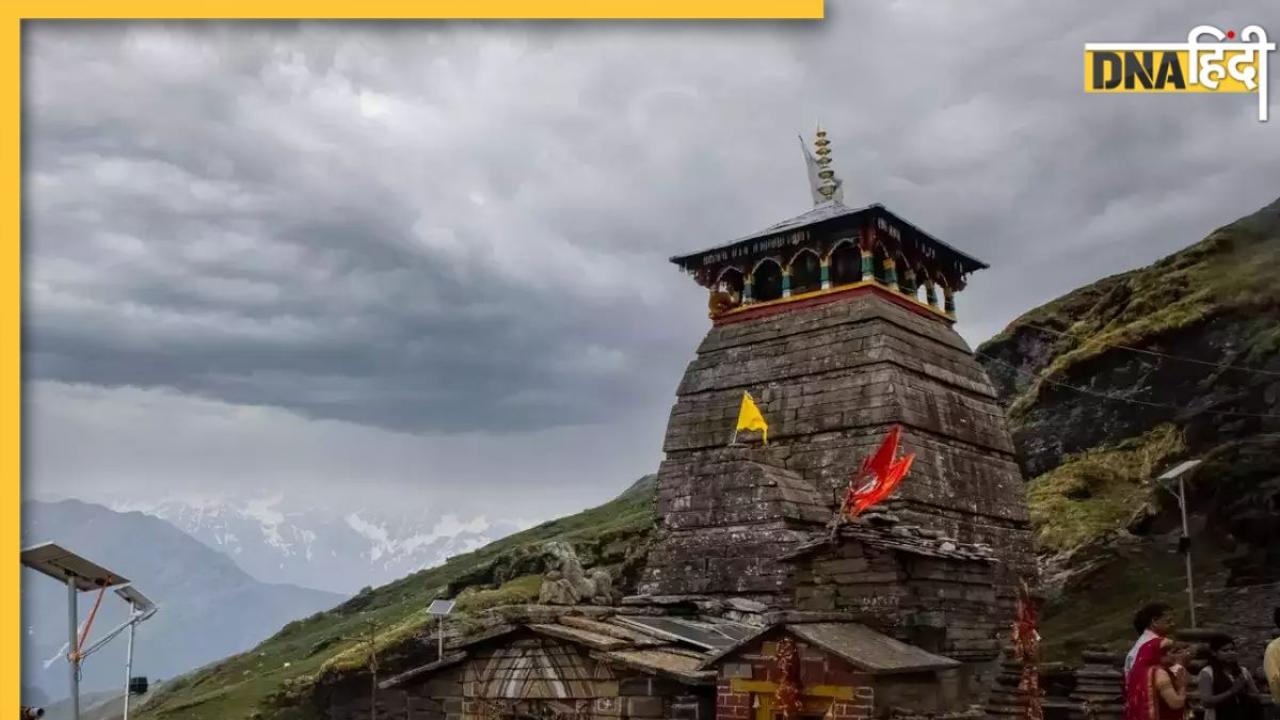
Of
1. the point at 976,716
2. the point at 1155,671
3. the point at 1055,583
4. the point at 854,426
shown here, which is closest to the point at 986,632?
the point at 976,716

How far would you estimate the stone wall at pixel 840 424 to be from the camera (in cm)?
2330

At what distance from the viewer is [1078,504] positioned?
152 feet

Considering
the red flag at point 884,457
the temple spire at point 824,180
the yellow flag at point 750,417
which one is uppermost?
the temple spire at point 824,180

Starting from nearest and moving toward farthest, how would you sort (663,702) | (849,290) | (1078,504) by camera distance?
(663,702) → (849,290) → (1078,504)

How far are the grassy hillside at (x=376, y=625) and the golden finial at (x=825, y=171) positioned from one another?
2303cm

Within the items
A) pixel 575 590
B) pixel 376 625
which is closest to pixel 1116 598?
pixel 575 590

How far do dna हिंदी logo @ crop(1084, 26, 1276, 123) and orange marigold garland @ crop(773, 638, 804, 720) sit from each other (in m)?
9.65

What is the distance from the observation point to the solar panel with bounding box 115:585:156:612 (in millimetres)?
16234

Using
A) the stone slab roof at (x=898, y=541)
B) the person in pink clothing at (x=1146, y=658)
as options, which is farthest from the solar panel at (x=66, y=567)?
the person in pink clothing at (x=1146, y=658)

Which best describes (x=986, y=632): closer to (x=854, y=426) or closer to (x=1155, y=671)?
(x=854, y=426)

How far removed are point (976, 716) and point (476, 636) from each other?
825cm

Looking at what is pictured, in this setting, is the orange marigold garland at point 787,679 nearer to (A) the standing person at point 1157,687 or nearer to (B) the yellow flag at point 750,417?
(A) the standing person at point 1157,687

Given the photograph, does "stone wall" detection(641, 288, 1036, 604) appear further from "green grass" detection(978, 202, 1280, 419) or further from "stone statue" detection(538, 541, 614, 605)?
"green grass" detection(978, 202, 1280, 419)

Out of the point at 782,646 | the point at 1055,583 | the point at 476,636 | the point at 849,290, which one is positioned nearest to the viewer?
the point at 782,646
